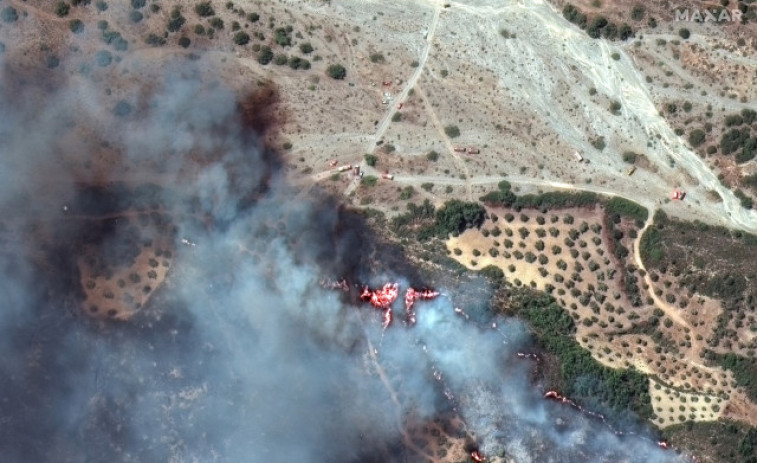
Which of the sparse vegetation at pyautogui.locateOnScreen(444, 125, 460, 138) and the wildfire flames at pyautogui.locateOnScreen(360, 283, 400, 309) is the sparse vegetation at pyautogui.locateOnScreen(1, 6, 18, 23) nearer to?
the wildfire flames at pyautogui.locateOnScreen(360, 283, 400, 309)

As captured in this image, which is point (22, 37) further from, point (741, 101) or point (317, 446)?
point (741, 101)

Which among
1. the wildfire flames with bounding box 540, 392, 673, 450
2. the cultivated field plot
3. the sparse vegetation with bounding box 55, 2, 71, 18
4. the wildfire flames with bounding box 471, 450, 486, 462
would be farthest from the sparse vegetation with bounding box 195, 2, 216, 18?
the wildfire flames with bounding box 471, 450, 486, 462

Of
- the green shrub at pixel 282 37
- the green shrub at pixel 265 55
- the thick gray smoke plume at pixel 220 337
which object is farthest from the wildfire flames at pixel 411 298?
the green shrub at pixel 282 37

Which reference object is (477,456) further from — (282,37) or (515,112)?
(282,37)

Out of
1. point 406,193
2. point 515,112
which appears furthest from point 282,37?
point 515,112

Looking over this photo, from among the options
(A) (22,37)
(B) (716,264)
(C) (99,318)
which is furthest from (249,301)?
(B) (716,264)

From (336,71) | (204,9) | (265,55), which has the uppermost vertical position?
(204,9)

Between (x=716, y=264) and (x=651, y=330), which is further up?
(x=716, y=264)
